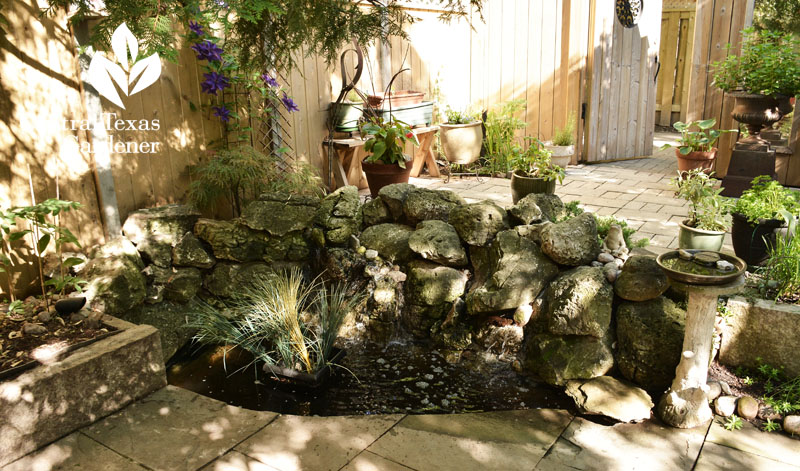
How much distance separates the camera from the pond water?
133 inches

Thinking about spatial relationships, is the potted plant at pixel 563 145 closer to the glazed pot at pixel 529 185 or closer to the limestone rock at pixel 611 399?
the glazed pot at pixel 529 185

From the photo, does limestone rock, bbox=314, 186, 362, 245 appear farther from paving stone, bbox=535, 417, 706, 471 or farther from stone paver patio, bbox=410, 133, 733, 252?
paving stone, bbox=535, 417, 706, 471

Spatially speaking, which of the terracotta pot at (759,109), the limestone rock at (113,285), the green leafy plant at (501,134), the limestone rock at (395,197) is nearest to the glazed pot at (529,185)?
the limestone rock at (395,197)

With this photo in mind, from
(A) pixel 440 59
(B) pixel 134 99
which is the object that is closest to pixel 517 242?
(B) pixel 134 99

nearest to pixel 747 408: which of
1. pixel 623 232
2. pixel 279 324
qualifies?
pixel 623 232

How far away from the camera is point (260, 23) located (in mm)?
2377

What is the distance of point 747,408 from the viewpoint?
3.08 metres

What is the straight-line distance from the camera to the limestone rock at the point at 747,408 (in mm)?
3068

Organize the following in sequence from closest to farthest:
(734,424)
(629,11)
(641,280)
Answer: (734,424)
(641,280)
(629,11)

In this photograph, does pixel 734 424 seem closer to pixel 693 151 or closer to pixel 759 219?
pixel 759 219

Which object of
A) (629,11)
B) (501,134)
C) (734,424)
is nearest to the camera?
(734,424)

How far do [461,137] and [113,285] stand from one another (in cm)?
402

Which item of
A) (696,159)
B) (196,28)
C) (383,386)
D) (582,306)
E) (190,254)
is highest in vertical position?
(196,28)

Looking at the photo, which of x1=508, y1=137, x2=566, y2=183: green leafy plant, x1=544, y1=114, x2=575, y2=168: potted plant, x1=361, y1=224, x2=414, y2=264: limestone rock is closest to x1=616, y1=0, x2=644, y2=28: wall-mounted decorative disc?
x1=544, y1=114, x2=575, y2=168: potted plant
